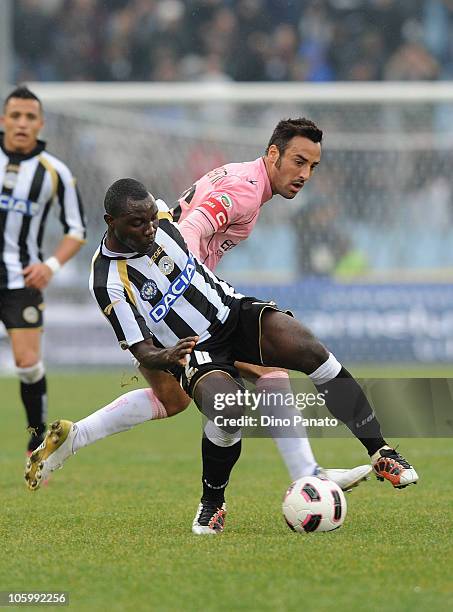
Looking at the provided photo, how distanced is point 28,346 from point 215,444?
2.94 m

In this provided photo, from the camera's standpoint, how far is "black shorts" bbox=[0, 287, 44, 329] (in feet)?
27.8

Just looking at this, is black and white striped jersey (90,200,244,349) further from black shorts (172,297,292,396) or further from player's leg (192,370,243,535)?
player's leg (192,370,243,535)

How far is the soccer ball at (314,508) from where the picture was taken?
5.61 m

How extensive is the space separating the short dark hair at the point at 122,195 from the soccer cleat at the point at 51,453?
1293mm

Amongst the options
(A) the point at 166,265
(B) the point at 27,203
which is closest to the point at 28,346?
(B) the point at 27,203

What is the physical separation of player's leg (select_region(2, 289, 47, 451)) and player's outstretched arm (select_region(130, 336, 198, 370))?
281 centimetres

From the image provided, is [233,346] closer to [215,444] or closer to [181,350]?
[215,444]

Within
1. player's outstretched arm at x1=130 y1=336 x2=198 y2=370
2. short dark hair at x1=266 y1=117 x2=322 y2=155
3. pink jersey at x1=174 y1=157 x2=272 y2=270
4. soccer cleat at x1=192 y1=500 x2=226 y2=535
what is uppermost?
short dark hair at x1=266 y1=117 x2=322 y2=155

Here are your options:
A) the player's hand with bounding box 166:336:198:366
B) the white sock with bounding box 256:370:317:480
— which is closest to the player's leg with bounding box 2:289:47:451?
the white sock with bounding box 256:370:317:480

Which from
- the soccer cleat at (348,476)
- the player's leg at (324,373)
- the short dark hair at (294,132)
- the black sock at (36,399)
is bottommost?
the black sock at (36,399)

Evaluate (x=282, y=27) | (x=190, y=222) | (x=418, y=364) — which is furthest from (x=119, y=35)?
(x=190, y=222)

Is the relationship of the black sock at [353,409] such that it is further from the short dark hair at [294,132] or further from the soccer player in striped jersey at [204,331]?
the short dark hair at [294,132]

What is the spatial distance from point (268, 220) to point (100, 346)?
2895mm

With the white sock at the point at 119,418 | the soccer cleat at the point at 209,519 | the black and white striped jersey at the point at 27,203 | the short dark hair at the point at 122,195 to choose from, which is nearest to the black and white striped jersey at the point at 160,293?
the short dark hair at the point at 122,195
